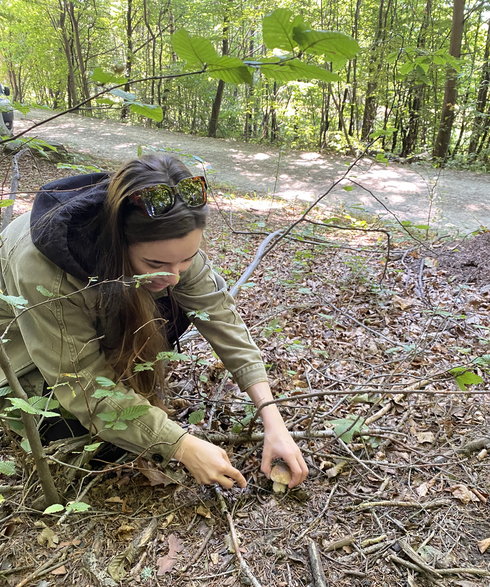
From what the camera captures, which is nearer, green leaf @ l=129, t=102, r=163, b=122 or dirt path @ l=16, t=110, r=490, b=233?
green leaf @ l=129, t=102, r=163, b=122

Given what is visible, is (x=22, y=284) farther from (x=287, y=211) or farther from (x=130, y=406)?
(x=287, y=211)

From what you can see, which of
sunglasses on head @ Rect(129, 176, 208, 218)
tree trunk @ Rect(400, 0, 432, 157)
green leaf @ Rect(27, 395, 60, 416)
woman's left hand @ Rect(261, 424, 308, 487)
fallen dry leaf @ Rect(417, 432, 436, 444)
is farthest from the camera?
tree trunk @ Rect(400, 0, 432, 157)

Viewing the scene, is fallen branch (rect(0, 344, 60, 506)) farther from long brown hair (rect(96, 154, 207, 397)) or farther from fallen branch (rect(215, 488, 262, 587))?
fallen branch (rect(215, 488, 262, 587))

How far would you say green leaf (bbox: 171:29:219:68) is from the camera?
809 millimetres

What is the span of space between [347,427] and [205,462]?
2.20 feet

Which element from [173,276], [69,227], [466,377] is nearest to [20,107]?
[69,227]

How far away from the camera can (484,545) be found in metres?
1.38

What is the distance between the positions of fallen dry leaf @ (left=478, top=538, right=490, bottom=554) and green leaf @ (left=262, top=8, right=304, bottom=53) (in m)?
1.62

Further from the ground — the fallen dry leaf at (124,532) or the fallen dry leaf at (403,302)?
the fallen dry leaf at (124,532)

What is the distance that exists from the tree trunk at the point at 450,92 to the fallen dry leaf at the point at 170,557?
10662 millimetres

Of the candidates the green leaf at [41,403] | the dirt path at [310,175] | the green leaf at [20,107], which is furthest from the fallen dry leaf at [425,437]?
the dirt path at [310,175]

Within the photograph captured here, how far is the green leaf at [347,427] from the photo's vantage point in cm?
176

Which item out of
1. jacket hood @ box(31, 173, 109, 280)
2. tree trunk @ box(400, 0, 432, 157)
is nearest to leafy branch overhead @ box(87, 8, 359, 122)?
Answer: jacket hood @ box(31, 173, 109, 280)

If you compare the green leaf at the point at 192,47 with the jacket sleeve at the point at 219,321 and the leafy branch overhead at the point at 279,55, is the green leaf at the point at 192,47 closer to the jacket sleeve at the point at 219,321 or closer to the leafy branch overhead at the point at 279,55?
the leafy branch overhead at the point at 279,55
